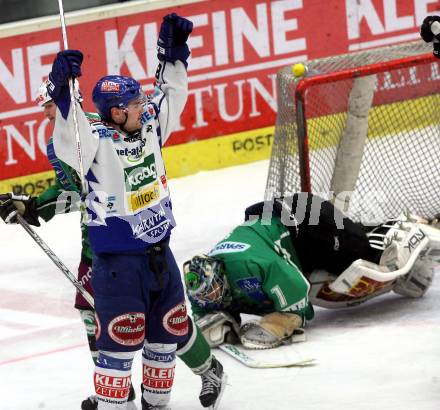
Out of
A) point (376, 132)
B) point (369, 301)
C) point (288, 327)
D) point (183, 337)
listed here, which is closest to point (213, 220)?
point (376, 132)

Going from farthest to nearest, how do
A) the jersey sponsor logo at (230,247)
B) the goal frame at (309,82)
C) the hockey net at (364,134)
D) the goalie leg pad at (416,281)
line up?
the hockey net at (364,134) → the goal frame at (309,82) → the goalie leg pad at (416,281) → the jersey sponsor logo at (230,247)

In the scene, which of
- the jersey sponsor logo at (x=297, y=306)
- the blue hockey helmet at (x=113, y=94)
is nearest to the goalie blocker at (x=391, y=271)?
the jersey sponsor logo at (x=297, y=306)

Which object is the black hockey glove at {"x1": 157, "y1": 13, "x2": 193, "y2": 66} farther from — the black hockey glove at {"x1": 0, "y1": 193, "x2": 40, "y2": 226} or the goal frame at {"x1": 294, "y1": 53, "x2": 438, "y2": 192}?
the goal frame at {"x1": 294, "y1": 53, "x2": 438, "y2": 192}

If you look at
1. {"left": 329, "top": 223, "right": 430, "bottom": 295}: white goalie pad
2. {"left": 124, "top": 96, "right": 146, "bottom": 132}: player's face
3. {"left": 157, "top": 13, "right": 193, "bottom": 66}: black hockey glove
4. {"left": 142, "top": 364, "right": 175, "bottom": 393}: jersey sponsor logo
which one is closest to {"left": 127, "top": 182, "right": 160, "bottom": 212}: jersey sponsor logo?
{"left": 124, "top": 96, "right": 146, "bottom": 132}: player's face

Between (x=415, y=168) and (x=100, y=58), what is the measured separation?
8.00 feet

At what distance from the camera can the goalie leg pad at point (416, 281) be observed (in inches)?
248

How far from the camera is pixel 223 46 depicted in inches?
361

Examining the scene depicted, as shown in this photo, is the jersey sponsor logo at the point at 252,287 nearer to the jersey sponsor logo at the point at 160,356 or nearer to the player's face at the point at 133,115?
the jersey sponsor logo at the point at 160,356

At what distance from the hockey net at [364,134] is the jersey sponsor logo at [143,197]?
7.03 ft

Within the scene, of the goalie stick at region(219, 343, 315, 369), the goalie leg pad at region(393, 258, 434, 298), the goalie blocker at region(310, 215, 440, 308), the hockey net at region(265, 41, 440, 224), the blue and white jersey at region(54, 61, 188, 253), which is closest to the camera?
the blue and white jersey at region(54, 61, 188, 253)

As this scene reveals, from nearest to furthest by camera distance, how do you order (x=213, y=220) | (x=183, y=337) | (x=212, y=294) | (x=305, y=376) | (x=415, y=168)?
1. (x=183, y=337)
2. (x=305, y=376)
3. (x=212, y=294)
4. (x=415, y=168)
5. (x=213, y=220)

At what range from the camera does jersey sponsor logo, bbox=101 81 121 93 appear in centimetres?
473

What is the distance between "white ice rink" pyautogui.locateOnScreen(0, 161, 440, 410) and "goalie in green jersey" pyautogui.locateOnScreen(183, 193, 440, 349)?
0.41ft

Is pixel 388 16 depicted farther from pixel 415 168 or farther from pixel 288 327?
pixel 288 327
